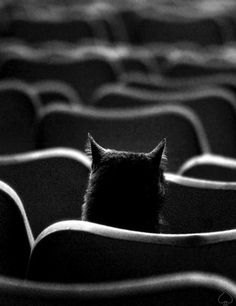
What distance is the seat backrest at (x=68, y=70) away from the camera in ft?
9.82

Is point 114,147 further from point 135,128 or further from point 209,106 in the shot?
point 209,106

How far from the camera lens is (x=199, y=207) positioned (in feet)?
4.41

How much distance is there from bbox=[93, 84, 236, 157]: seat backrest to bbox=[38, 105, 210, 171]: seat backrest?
30cm

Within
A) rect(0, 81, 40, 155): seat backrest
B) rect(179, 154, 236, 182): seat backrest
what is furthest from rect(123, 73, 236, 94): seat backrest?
rect(179, 154, 236, 182): seat backrest

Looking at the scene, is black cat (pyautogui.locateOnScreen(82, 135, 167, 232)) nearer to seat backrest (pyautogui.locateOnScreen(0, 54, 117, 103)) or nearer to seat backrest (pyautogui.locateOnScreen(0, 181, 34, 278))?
seat backrest (pyautogui.locateOnScreen(0, 181, 34, 278))

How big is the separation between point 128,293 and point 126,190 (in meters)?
0.36

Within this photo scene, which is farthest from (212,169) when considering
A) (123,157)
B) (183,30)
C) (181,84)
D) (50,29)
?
(183,30)

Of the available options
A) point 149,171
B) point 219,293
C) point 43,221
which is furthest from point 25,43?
point 219,293

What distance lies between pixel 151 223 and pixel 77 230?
7.0 inches

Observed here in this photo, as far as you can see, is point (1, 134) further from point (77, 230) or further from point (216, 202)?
point (77, 230)

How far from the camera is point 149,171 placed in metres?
1.13

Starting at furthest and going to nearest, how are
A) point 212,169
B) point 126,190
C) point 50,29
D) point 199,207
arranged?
point 50,29, point 212,169, point 199,207, point 126,190

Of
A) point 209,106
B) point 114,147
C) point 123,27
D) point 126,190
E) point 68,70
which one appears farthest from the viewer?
point 123,27

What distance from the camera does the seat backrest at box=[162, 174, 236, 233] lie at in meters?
1.32
